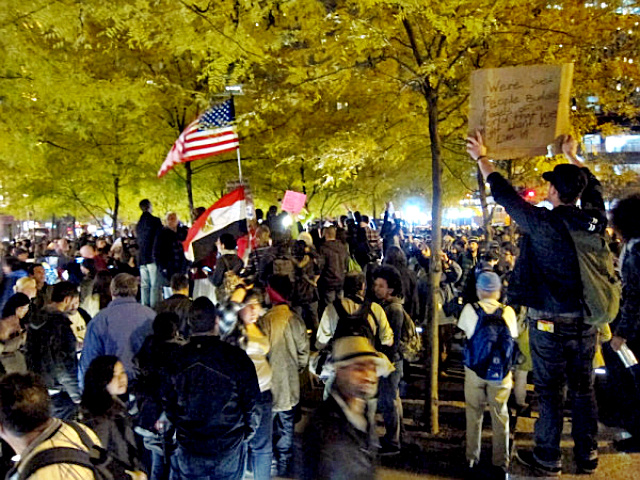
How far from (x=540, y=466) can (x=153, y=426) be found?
305cm

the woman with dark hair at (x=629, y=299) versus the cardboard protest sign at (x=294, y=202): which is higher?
the cardboard protest sign at (x=294, y=202)

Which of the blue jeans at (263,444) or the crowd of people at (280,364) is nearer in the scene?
the crowd of people at (280,364)

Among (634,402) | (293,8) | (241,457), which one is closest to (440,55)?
(293,8)

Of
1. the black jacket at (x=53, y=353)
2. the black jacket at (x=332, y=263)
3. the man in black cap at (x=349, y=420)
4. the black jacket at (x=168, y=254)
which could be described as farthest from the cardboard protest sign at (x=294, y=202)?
the man in black cap at (x=349, y=420)

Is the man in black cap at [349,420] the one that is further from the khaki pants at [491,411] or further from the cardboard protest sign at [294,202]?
the cardboard protest sign at [294,202]

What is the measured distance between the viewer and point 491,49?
8.28 metres

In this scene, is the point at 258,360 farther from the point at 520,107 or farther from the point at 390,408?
the point at 520,107

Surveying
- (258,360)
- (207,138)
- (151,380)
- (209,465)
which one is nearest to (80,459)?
(209,465)

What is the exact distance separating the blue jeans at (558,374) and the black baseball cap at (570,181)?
2.92ft

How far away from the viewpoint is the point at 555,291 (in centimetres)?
398

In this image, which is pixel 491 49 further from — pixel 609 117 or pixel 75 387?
pixel 609 117

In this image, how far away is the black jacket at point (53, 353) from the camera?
5.30m

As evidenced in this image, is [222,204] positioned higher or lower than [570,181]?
lower

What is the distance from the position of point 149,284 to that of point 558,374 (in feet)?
28.9
